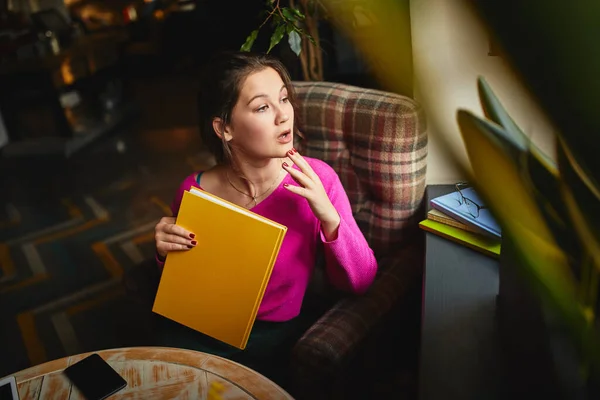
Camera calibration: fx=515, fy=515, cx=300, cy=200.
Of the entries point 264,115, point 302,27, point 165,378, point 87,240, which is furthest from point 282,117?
point 87,240

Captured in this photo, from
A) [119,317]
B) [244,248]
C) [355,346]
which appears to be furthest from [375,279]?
[119,317]

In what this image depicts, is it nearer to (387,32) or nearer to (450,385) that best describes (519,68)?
(387,32)

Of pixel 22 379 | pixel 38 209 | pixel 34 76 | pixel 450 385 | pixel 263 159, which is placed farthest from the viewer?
pixel 34 76

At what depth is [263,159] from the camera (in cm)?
126

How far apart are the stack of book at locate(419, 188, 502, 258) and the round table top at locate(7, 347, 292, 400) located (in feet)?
1.88

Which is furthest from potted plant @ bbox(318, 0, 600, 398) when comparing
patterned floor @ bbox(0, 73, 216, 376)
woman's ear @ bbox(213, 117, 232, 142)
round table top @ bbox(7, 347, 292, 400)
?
patterned floor @ bbox(0, 73, 216, 376)

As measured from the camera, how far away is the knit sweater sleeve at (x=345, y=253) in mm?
1181

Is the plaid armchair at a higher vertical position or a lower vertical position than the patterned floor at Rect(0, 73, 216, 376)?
higher

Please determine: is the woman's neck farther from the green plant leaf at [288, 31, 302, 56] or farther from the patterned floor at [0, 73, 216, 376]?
the patterned floor at [0, 73, 216, 376]

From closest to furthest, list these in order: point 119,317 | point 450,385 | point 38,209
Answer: point 450,385 < point 119,317 < point 38,209

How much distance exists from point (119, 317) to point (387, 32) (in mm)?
2210

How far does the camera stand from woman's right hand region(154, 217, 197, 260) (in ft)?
3.71

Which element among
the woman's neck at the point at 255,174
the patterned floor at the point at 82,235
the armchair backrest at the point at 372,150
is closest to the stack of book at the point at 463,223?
the armchair backrest at the point at 372,150

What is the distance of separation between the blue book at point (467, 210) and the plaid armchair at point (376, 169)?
111 mm
